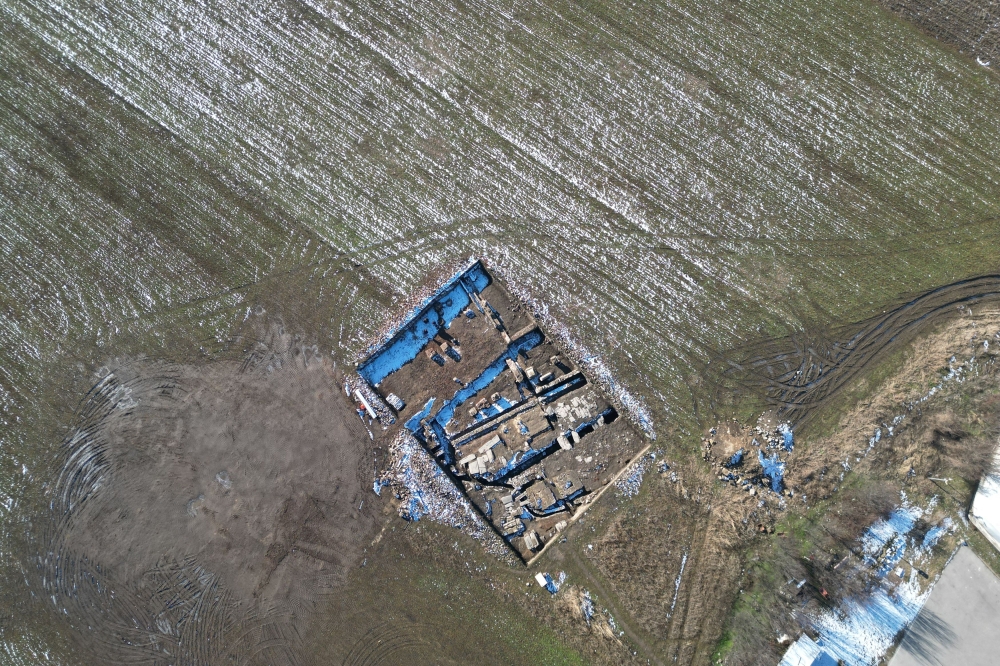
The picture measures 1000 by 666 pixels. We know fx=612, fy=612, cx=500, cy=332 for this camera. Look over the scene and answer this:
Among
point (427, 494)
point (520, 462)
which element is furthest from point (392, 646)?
point (520, 462)

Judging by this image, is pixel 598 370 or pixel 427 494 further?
pixel 598 370

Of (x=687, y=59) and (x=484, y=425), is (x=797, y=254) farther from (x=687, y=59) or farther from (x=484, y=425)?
(x=484, y=425)

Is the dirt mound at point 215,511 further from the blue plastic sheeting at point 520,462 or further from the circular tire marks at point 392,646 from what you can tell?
the blue plastic sheeting at point 520,462

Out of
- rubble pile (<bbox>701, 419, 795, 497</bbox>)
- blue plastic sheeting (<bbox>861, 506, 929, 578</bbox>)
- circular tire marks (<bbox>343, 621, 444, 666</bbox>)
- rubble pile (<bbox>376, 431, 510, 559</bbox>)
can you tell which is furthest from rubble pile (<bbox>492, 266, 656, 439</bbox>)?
circular tire marks (<bbox>343, 621, 444, 666</bbox>)

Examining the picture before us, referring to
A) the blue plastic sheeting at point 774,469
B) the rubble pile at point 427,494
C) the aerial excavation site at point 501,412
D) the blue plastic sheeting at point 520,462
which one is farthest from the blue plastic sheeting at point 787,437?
the rubble pile at point 427,494

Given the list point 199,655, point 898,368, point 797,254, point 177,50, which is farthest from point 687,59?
point 199,655

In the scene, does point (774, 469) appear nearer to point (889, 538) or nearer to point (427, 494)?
point (889, 538)

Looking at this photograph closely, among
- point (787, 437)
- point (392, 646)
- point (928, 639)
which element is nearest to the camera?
point (928, 639)

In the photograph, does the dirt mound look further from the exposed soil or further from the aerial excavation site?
the exposed soil
